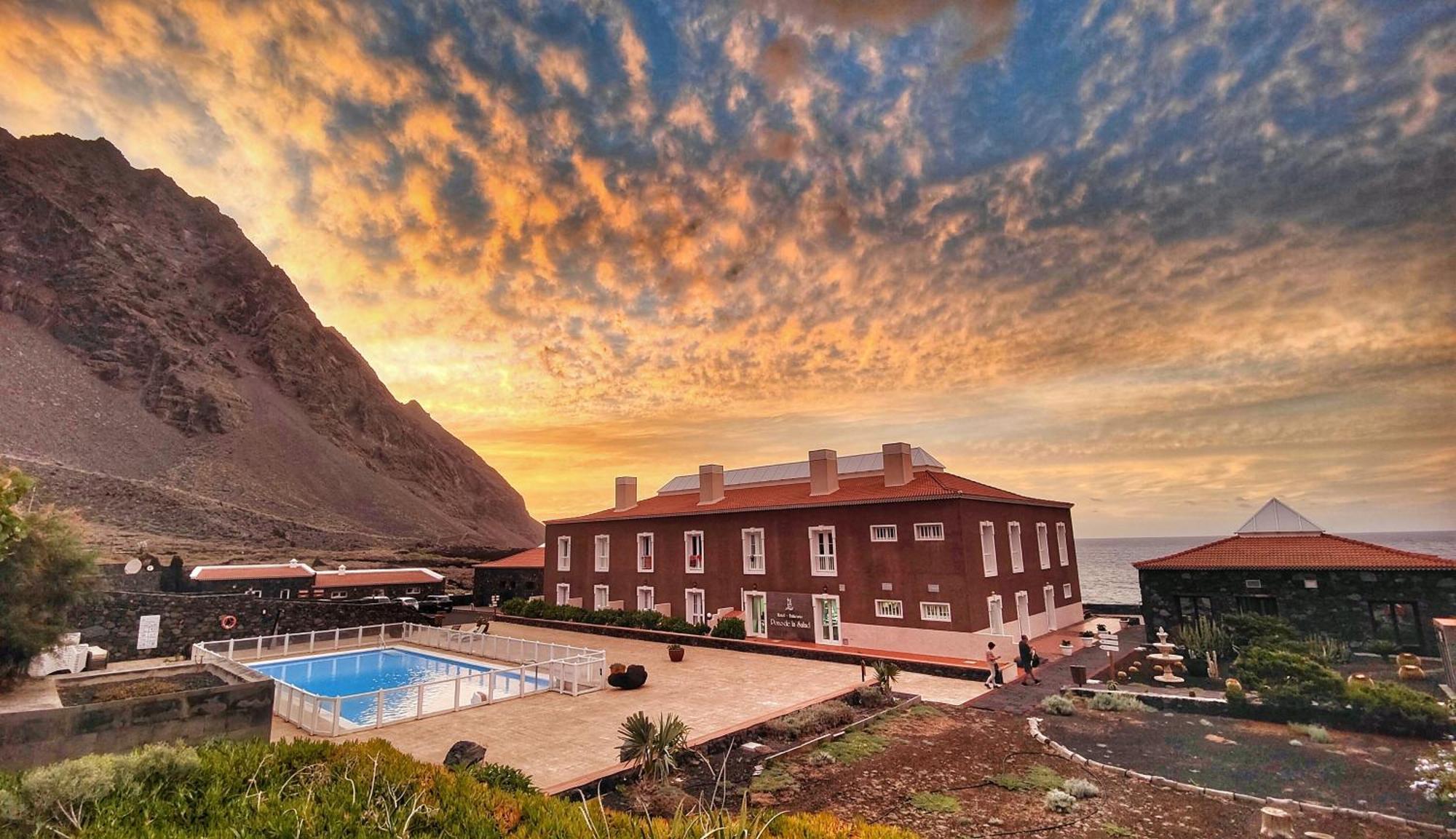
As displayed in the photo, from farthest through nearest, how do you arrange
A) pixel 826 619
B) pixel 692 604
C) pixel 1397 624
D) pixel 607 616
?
pixel 607 616
pixel 692 604
pixel 826 619
pixel 1397 624

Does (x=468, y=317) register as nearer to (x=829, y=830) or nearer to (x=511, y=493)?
(x=829, y=830)

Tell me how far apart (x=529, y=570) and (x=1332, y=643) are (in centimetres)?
4576

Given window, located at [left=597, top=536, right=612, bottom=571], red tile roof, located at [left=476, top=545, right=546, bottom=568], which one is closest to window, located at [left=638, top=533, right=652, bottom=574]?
window, located at [left=597, top=536, right=612, bottom=571]

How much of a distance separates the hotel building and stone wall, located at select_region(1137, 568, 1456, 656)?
542cm

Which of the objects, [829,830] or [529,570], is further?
[529,570]

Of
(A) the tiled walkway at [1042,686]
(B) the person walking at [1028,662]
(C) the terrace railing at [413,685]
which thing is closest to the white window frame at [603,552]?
(C) the terrace railing at [413,685]

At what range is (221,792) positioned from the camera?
7.13m

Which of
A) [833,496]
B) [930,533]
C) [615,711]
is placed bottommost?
[615,711]

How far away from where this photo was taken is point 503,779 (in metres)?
9.55

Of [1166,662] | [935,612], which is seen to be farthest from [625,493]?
[1166,662]

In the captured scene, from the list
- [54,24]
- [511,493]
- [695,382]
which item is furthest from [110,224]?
[695,382]

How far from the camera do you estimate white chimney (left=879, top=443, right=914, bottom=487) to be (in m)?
27.4

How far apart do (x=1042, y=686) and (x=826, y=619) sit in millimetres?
9839

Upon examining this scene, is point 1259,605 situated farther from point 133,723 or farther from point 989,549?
point 133,723
